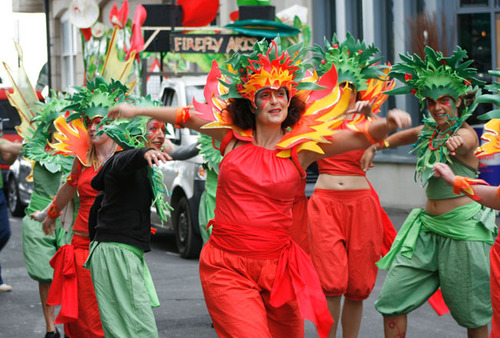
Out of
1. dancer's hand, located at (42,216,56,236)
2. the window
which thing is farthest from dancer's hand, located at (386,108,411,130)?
the window

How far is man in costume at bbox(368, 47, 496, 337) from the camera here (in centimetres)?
578

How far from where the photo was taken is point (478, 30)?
14391 millimetres

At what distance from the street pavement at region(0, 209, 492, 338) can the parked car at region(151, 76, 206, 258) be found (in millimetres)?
293

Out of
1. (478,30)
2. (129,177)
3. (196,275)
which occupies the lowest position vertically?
(196,275)

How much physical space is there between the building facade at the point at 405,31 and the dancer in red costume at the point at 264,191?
8.88 m

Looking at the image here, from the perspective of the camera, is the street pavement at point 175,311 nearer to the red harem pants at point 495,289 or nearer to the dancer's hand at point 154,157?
the red harem pants at point 495,289

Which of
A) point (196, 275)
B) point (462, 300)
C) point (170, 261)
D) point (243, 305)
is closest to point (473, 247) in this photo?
point (462, 300)

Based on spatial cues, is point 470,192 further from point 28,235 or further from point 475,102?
point 28,235

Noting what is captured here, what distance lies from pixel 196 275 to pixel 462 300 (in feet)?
16.3

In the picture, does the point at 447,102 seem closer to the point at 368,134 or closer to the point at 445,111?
the point at 445,111

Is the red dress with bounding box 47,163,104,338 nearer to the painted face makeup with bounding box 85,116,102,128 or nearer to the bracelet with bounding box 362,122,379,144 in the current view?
the painted face makeup with bounding box 85,116,102,128

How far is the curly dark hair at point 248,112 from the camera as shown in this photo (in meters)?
5.09

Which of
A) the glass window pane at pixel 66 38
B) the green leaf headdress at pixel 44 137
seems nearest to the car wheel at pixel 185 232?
the green leaf headdress at pixel 44 137

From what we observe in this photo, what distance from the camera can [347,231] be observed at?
664cm
